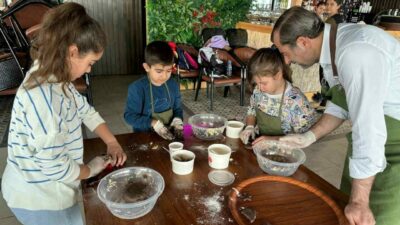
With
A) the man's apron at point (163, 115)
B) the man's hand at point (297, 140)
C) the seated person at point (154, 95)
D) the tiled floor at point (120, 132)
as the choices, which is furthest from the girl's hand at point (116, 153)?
the tiled floor at point (120, 132)

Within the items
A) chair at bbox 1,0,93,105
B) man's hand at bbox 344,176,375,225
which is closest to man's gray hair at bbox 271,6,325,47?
man's hand at bbox 344,176,375,225

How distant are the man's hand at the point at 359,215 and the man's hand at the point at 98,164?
884 mm

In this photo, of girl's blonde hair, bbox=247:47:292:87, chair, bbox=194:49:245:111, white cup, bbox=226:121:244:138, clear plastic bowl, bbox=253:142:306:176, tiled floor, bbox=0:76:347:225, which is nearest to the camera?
clear plastic bowl, bbox=253:142:306:176

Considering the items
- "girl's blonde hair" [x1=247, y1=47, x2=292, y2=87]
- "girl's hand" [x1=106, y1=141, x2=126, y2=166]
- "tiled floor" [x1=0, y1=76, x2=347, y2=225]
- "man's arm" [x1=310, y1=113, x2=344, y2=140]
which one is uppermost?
"girl's blonde hair" [x1=247, y1=47, x2=292, y2=87]

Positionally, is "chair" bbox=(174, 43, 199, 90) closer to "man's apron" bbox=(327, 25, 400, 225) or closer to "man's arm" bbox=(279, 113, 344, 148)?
"man's arm" bbox=(279, 113, 344, 148)

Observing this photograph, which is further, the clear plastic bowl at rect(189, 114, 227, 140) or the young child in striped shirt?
the clear plastic bowl at rect(189, 114, 227, 140)

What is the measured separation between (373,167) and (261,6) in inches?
221

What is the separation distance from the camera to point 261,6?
5.96 meters

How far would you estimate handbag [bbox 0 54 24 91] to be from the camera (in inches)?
100

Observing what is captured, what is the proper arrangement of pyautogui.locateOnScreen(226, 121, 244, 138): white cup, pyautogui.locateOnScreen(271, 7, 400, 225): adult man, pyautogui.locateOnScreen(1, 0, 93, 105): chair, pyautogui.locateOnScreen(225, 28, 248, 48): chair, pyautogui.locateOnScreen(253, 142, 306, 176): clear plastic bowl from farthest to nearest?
pyautogui.locateOnScreen(225, 28, 248, 48): chair, pyautogui.locateOnScreen(1, 0, 93, 105): chair, pyautogui.locateOnScreen(226, 121, 244, 138): white cup, pyautogui.locateOnScreen(253, 142, 306, 176): clear plastic bowl, pyautogui.locateOnScreen(271, 7, 400, 225): adult man

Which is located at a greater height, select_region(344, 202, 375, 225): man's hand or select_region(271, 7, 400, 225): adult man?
select_region(271, 7, 400, 225): adult man

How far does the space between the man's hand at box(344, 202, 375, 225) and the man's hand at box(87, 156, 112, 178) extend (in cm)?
88

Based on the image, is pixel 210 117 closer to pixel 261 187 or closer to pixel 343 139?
pixel 261 187

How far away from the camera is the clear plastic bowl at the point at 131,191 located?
0.91 metres
